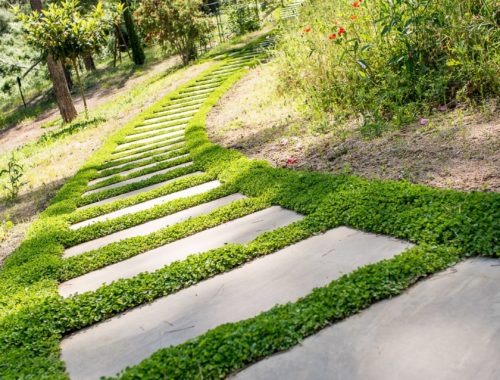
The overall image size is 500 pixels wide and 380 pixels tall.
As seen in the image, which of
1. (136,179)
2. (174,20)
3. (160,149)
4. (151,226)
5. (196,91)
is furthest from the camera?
(174,20)

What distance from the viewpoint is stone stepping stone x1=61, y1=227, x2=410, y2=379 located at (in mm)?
2111

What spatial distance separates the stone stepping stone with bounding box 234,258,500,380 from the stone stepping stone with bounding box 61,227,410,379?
0.41 m

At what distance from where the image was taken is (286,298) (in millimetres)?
2244

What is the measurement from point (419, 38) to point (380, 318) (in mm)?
3869

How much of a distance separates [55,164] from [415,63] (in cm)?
634

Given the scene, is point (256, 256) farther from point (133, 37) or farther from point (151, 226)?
point (133, 37)

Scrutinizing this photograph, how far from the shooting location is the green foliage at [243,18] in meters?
18.2

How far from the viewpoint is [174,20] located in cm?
1501

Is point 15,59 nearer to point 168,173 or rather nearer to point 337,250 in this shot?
point 168,173

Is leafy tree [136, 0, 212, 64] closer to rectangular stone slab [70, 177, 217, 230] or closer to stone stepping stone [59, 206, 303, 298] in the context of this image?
rectangular stone slab [70, 177, 217, 230]

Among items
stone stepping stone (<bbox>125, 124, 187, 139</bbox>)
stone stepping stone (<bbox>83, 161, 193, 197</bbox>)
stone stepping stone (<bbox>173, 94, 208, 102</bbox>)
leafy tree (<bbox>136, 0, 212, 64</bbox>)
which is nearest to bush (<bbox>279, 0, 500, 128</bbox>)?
stone stepping stone (<bbox>83, 161, 193, 197</bbox>)

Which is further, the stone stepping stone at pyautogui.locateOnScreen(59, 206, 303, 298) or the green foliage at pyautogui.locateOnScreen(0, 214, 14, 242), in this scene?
the green foliage at pyautogui.locateOnScreen(0, 214, 14, 242)

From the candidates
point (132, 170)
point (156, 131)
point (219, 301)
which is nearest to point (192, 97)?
point (156, 131)

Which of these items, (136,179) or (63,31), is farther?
(63,31)
